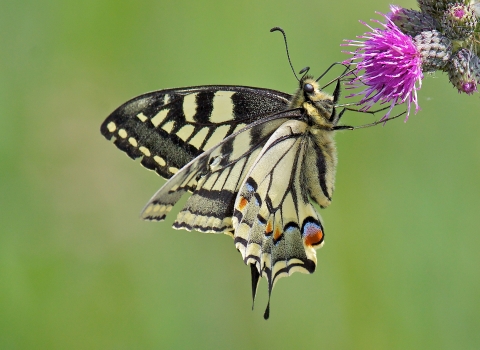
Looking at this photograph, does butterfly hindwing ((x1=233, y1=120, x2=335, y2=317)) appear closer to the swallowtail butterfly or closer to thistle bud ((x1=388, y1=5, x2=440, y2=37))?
the swallowtail butterfly

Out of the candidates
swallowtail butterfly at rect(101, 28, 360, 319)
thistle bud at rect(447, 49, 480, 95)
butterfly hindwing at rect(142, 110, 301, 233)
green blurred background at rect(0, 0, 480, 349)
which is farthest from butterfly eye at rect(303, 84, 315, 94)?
green blurred background at rect(0, 0, 480, 349)

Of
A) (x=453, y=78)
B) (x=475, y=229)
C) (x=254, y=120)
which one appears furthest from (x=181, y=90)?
(x=475, y=229)

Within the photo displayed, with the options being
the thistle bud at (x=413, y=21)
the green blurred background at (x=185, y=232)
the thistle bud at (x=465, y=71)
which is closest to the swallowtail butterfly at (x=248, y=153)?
the thistle bud at (x=413, y=21)

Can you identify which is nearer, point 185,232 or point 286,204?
point 286,204

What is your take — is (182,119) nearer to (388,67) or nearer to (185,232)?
(388,67)

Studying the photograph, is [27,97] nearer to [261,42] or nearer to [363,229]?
[261,42]

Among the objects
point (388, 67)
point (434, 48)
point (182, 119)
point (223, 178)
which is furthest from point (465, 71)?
point (182, 119)
